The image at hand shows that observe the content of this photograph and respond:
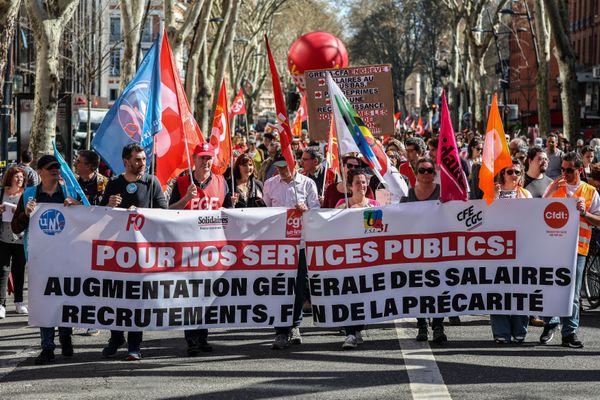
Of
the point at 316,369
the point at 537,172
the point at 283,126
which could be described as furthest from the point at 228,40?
the point at 316,369

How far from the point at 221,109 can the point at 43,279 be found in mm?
3568

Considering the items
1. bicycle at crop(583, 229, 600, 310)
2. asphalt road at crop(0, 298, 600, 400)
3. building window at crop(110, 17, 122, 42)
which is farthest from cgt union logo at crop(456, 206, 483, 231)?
building window at crop(110, 17, 122, 42)

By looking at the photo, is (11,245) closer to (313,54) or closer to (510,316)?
(510,316)

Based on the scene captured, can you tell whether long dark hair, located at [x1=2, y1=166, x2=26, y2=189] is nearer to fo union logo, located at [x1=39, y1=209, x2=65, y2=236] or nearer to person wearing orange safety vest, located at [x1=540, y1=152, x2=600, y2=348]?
fo union logo, located at [x1=39, y1=209, x2=65, y2=236]

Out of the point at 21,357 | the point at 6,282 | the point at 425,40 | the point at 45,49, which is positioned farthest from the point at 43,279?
the point at 425,40

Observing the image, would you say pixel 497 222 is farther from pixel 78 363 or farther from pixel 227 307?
pixel 78 363

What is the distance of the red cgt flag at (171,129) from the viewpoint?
34.1 ft

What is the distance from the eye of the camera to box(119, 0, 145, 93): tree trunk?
25.4 m

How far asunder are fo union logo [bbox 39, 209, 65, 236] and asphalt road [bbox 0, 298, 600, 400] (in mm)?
1018

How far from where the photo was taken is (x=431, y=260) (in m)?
9.99

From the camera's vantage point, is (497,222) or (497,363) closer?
(497,363)

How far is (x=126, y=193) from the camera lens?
9711mm

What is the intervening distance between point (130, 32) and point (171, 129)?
1521cm

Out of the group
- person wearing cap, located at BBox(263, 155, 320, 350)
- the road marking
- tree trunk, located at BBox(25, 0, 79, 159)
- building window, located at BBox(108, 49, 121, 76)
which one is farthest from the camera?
building window, located at BBox(108, 49, 121, 76)
